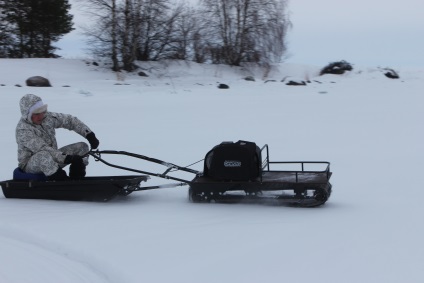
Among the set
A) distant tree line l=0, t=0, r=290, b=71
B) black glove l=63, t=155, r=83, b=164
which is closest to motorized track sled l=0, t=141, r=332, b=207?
black glove l=63, t=155, r=83, b=164

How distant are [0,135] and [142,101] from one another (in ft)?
17.2

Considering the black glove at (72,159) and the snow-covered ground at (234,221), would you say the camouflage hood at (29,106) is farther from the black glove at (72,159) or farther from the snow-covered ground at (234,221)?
the snow-covered ground at (234,221)

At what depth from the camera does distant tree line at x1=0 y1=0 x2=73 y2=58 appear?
29312 mm

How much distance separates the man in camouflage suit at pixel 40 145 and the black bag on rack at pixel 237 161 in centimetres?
134

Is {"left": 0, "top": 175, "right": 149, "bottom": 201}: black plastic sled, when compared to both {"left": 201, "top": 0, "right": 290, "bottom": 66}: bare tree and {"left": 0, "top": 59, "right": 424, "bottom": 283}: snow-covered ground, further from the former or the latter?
{"left": 201, "top": 0, "right": 290, "bottom": 66}: bare tree

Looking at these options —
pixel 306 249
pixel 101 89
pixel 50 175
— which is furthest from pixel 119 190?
pixel 101 89

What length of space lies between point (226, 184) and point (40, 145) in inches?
72.6

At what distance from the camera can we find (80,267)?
3889 millimetres

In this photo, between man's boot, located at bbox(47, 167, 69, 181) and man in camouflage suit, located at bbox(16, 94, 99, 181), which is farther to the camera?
man's boot, located at bbox(47, 167, 69, 181)

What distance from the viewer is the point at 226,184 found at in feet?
17.6

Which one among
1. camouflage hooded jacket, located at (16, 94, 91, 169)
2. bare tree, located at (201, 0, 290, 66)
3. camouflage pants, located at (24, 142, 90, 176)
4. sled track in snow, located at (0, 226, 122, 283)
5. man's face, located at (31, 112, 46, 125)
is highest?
bare tree, located at (201, 0, 290, 66)

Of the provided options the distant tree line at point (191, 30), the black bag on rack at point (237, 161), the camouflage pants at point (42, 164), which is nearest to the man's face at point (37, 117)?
the camouflage pants at point (42, 164)

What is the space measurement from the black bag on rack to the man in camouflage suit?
134cm

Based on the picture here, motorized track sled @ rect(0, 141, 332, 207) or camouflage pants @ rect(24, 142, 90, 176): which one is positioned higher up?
camouflage pants @ rect(24, 142, 90, 176)
